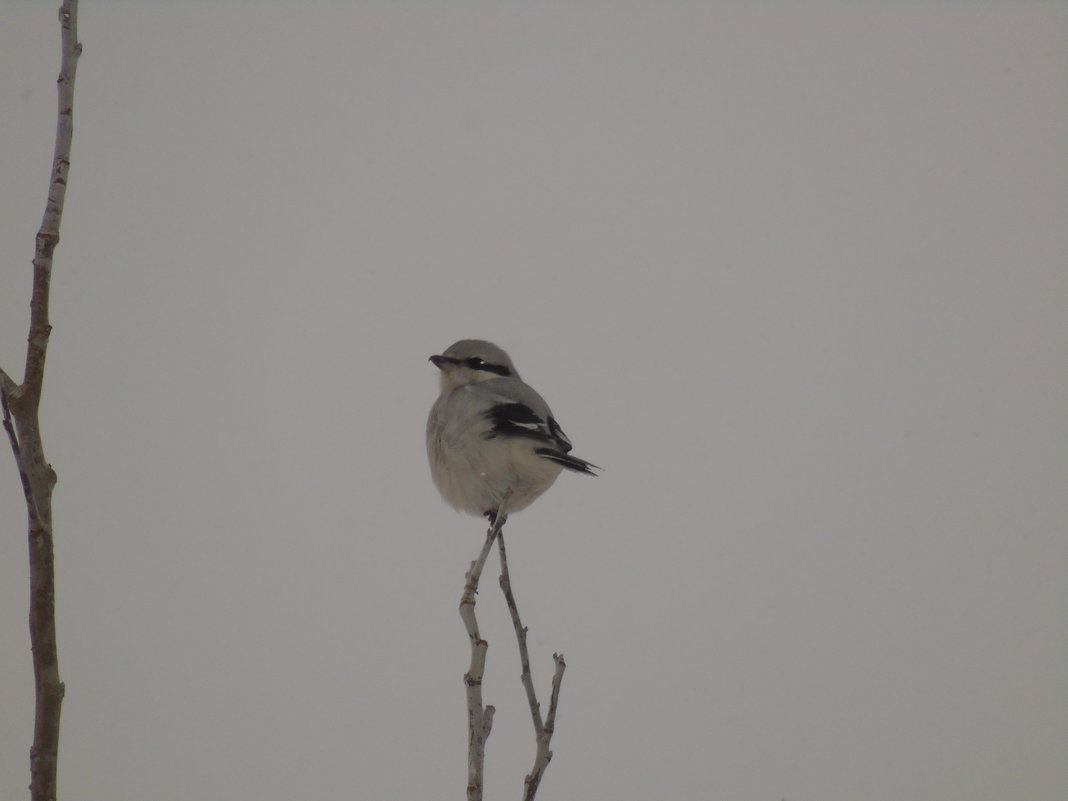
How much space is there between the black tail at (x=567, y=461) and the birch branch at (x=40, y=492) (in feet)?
7.75

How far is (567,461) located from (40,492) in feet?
7.95

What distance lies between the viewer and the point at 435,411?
4.34 metres

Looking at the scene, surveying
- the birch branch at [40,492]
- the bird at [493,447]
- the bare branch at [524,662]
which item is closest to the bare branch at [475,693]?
the bare branch at [524,662]

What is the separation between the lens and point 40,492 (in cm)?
140

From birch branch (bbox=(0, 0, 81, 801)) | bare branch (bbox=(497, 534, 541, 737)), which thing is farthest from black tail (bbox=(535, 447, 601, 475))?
birch branch (bbox=(0, 0, 81, 801))

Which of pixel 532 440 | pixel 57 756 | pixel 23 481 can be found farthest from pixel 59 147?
pixel 532 440

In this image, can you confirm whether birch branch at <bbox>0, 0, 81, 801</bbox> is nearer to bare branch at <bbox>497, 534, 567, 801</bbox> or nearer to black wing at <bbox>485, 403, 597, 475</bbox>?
bare branch at <bbox>497, 534, 567, 801</bbox>

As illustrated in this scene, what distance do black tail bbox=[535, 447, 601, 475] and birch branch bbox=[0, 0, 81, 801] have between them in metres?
2.36

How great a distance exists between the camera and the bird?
3.93 meters

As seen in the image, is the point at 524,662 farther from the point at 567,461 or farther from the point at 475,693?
the point at 567,461

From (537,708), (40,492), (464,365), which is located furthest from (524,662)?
(464,365)

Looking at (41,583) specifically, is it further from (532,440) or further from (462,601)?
(532,440)

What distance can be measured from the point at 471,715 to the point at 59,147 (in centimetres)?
139

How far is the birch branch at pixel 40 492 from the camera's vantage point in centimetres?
138
